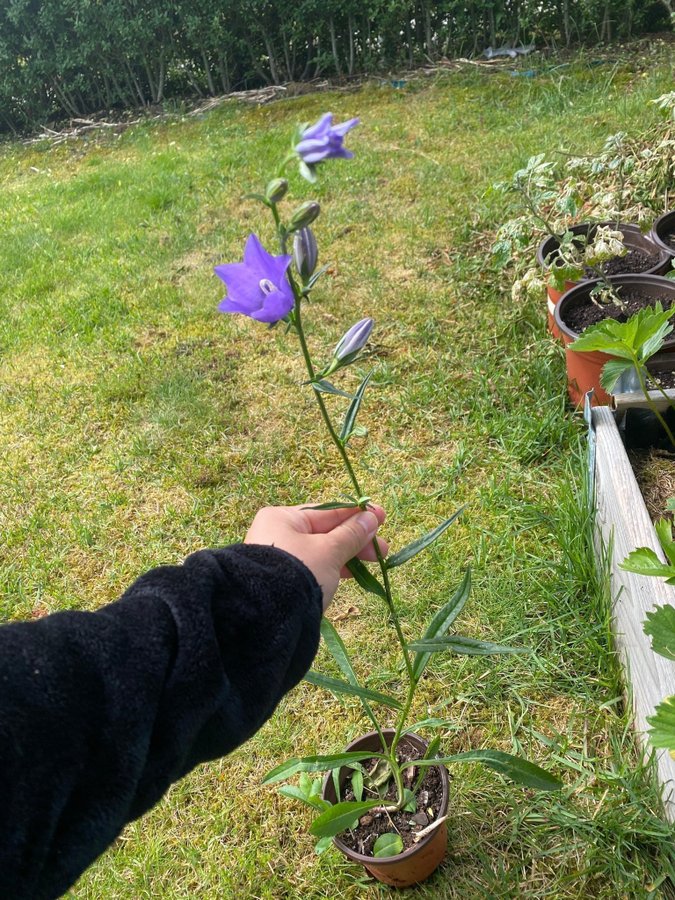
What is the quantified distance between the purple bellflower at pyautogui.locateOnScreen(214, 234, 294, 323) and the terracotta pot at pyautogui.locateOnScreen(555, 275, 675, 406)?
5.20 ft

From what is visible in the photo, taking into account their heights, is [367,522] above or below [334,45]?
below

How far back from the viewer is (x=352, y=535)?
132 cm

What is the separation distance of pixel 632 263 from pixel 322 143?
2461 millimetres

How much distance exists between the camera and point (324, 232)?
4.31m

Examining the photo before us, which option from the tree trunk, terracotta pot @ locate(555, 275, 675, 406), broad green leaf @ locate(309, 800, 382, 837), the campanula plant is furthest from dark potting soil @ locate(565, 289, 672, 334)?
the tree trunk

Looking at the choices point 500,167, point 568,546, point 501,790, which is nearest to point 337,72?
point 500,167

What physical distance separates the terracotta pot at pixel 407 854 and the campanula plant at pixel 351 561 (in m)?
0.03

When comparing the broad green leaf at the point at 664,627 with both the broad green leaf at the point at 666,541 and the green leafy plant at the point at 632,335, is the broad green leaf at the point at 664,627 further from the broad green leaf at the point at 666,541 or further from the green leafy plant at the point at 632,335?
the green leafy plant at the point at 632,335

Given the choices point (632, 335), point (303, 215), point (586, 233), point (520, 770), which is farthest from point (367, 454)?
point (303, 215)

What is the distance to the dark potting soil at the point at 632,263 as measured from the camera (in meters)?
3.04

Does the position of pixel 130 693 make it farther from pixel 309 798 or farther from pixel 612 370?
pixel 612 370

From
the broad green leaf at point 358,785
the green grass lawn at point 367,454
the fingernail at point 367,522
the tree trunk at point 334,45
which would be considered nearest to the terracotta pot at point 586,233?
the green grass lawn at point 367,454

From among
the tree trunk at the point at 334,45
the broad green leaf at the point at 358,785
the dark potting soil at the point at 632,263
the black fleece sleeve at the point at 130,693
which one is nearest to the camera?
the black fleece sleeve at the point at 130,693

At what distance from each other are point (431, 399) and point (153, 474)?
1143 millimetres
